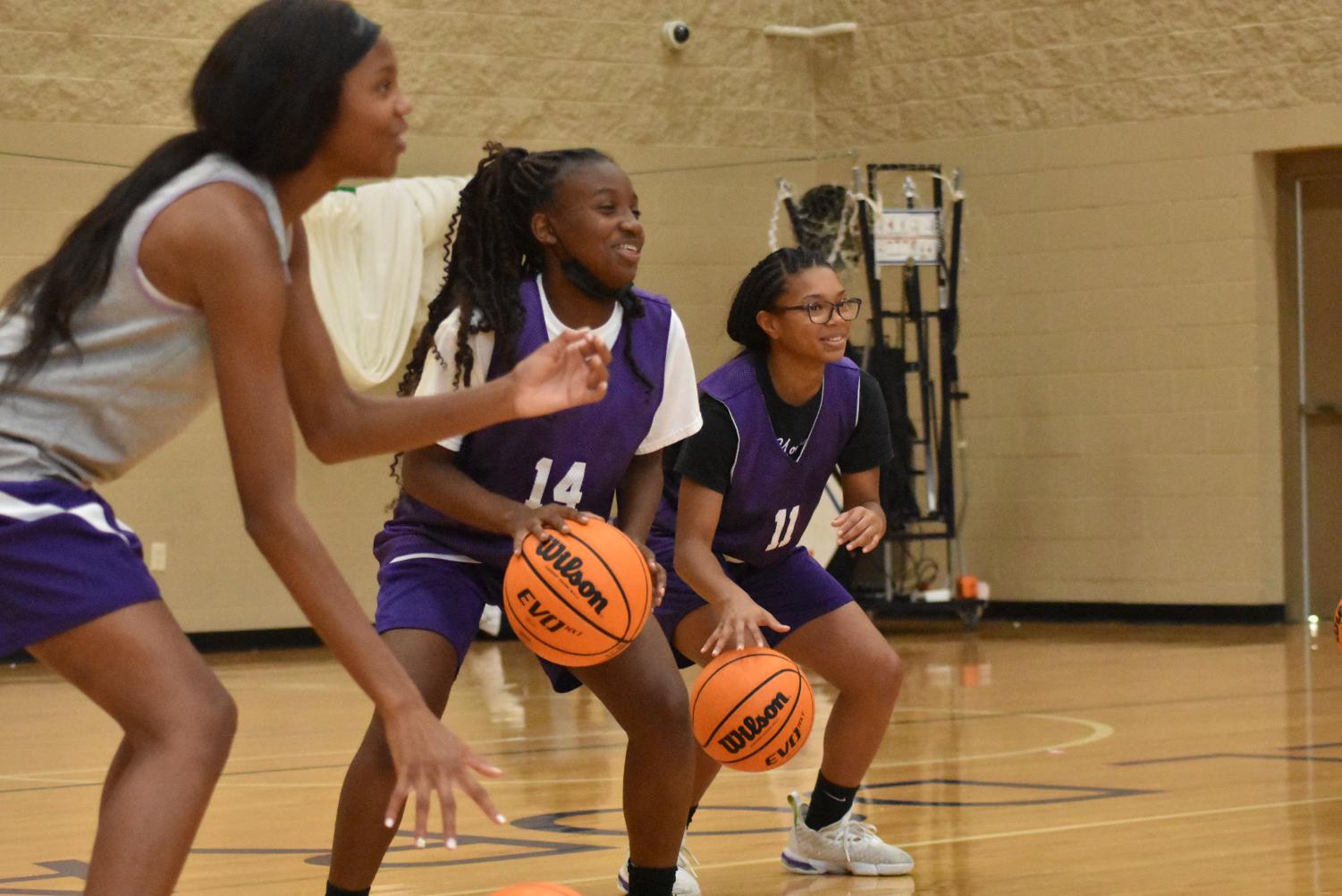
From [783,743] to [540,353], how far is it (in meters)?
1.61

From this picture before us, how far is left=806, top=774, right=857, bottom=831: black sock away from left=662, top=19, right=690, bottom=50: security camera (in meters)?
7.24

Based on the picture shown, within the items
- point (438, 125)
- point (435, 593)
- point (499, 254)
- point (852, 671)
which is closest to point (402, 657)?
point (435, 593)

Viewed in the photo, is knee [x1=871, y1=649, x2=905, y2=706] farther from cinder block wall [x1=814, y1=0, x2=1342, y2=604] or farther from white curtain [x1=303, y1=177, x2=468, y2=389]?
cinder block wall [x1=814, y1=0, x2=1342, y2=604]

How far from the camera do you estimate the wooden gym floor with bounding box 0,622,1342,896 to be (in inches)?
157

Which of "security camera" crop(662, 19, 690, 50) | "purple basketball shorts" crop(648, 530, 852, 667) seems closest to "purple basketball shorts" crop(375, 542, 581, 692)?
"purple basketball shorts" crop(648, 530, 852, 667)

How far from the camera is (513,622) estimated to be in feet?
10.3

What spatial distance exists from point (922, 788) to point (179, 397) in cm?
330

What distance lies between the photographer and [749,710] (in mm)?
3699

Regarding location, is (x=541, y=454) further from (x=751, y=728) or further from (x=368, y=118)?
(x=368, y=118)

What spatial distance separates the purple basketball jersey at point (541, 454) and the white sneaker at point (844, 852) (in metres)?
1.05

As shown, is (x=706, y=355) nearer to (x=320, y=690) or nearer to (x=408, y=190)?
Answer: (x=408, y=190)

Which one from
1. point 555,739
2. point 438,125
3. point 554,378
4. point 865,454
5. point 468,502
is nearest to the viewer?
point 554,378

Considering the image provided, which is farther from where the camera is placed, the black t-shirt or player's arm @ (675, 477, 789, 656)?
the black t-shirt

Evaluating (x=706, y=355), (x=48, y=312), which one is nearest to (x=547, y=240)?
(x=48, y=312)
